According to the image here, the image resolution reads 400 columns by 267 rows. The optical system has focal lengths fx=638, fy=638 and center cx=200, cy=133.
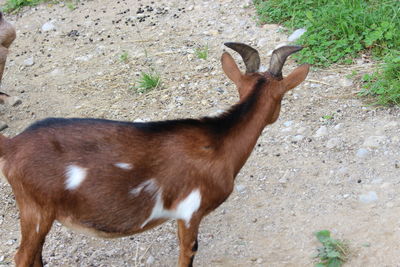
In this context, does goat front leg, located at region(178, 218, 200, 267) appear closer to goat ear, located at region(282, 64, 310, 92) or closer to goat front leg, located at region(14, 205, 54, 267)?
goat front leg, located at region(14, 205, 54, 267)

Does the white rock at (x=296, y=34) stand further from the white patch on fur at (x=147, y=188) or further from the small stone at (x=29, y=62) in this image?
the white patch on fur at (x=147, y=188)

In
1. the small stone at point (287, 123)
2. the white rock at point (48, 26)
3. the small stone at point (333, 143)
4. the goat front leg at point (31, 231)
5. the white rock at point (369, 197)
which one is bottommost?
the white rock at point (48, 26)

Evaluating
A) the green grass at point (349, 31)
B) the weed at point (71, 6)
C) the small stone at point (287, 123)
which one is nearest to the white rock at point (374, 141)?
the small stone at point (287, 123)

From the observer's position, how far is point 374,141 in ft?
17.3

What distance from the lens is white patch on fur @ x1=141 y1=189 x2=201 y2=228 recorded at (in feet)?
A: 12.1

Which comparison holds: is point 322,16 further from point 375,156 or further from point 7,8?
point 7,8

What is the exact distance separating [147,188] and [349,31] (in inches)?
145

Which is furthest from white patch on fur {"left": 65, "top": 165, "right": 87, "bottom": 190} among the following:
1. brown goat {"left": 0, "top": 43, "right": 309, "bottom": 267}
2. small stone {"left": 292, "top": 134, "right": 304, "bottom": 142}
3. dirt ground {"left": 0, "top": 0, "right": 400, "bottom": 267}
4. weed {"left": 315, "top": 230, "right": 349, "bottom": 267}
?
small stone {"left": 292, "top": 134, "right": 304, "bottom": 142}

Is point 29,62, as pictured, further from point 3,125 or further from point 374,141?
point 374,141

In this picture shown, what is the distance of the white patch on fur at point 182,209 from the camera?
3688 mm

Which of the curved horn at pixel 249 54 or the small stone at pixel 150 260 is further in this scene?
the small stone at pixel 150 260

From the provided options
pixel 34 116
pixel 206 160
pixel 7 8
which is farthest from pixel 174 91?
pixel 7 8

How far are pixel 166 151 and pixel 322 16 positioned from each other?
3760 millimetres

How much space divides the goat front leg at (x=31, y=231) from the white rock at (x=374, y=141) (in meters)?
2.82
